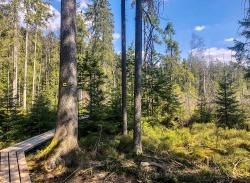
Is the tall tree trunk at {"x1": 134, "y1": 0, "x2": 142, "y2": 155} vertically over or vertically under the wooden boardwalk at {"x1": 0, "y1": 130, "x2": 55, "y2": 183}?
over

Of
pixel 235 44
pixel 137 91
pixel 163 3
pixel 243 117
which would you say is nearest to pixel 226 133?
pixel 243 117

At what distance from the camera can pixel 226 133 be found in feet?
62.8

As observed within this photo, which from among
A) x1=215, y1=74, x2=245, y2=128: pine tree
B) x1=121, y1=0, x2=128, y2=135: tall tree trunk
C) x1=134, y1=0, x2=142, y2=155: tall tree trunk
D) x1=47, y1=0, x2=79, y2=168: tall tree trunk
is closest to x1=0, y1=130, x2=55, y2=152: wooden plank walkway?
x1=47, y1=0, x2=79, y2=168: tall tree trunk

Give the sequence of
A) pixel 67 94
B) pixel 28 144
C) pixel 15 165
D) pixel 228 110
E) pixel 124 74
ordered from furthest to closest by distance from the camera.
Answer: pixel 228 110 → pixel 124 74 → pixel 28 144 → pixel 67 94 → pixel 15 165

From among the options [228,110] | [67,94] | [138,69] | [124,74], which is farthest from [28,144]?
[228,110]

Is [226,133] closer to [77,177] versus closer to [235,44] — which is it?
[235,44]

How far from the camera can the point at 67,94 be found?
7441 millimetres

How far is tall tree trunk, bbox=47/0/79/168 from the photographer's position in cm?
730

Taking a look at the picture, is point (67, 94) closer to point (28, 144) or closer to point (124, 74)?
point (28, 144)

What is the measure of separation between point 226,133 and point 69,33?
1484cm

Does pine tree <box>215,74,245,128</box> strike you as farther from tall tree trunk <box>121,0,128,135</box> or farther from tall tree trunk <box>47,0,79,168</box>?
tall tree trunk <box>47,0,79,168</box>

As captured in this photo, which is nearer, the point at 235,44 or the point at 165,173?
the point at 165,173

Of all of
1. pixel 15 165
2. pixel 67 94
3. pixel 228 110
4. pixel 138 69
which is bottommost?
pixel 15 165

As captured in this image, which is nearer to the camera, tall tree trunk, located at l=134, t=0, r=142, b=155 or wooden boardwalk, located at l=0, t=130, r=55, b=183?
wooden boardwalk, located at l=0, t=130, r=55, b=183
